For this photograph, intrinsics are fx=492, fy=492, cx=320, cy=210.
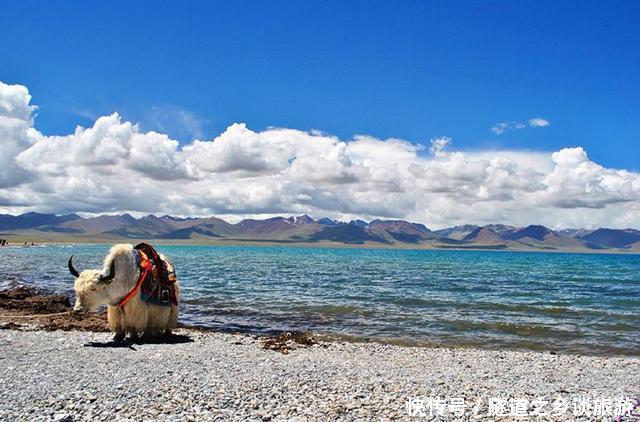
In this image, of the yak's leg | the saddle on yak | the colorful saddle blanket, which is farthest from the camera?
the colorful saddle blanket

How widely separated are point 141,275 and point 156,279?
50 cm

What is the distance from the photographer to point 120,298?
39.0ft

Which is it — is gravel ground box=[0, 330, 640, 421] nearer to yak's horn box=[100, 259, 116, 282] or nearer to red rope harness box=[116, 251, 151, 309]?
red rope harness box=[116, 251, 151, 309]

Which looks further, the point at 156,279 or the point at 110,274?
the point at 156,279

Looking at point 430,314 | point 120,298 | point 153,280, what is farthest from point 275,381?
point 430,314

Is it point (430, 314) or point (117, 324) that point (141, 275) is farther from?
point (430, 314)

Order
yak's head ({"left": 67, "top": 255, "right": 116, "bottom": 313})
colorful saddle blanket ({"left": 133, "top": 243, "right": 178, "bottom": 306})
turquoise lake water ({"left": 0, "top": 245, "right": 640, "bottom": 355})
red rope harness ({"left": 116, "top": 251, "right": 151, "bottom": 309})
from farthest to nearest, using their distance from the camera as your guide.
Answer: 1. turquoise lake water ({"left": 0, "top": 245, "right": 640, "bottom": 355})
2. colorful saddle blanket ({"left": 133, "top": 243, "right": 178, "bottom": 306})
3. red rope harness ({"left": 116, "top": 251, "right": 151, "bottom": 309})
4. yak's head ({"left": 67, "top": 255, "right": 116, "bottom": 313})

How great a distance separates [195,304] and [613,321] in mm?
17785

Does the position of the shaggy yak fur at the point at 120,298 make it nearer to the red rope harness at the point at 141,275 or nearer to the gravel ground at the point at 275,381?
the red rope harness at the point at 141,275

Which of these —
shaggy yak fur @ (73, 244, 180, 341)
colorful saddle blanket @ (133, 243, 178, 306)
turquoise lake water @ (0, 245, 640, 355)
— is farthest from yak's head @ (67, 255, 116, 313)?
turquoise lake water @ (0, 245, 640, 355)

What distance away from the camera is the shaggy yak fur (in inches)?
447

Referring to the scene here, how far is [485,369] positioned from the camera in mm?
10852

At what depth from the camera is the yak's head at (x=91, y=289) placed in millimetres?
11273

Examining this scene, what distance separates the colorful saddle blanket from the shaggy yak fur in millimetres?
159
